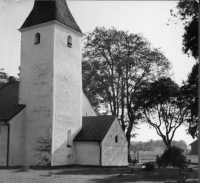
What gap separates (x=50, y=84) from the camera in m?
24.0

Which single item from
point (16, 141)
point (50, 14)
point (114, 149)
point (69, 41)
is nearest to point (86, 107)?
point (114, 149)

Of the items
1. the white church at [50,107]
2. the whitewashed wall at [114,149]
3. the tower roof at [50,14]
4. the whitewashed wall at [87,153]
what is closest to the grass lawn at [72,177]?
the white church at [50,107]

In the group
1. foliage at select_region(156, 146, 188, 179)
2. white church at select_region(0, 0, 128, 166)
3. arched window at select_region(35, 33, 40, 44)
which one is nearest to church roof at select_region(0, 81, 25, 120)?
white church at select_region(0, 0, 128, 166)

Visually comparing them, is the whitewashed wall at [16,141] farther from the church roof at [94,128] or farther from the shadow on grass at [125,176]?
the church roof at [94,128]

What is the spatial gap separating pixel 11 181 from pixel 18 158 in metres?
9.06

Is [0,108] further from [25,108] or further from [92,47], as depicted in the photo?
[92,47]

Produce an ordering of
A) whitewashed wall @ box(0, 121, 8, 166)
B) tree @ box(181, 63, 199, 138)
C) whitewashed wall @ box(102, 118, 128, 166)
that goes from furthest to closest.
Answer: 1. whitewashed wall @ box(102, 118, 128, 166)
2. whitewashed wall @ box(0, 121, 8, 166)
3. tree @ box(181, 63, 199, 138)

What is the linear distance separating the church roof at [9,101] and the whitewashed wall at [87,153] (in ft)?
19.3

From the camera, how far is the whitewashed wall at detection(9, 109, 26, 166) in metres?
23.1

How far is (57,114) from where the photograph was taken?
78.9 ft

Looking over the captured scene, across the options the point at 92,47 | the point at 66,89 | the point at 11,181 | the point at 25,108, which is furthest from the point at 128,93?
the point at 11,181

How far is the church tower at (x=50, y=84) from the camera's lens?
23812 mm

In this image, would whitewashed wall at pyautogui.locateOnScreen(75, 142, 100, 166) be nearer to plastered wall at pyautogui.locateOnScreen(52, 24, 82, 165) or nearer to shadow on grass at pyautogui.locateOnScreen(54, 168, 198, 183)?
plastered wall at pyautogui.locateOnScreen(52, 24, 82, 165)

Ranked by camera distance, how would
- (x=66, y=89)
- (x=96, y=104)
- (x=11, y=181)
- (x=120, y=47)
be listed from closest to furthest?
1. (x=11, y=181)
2. (x=66, y=89)
3. (x=120, y=47)
4. (x=96, y=104)
